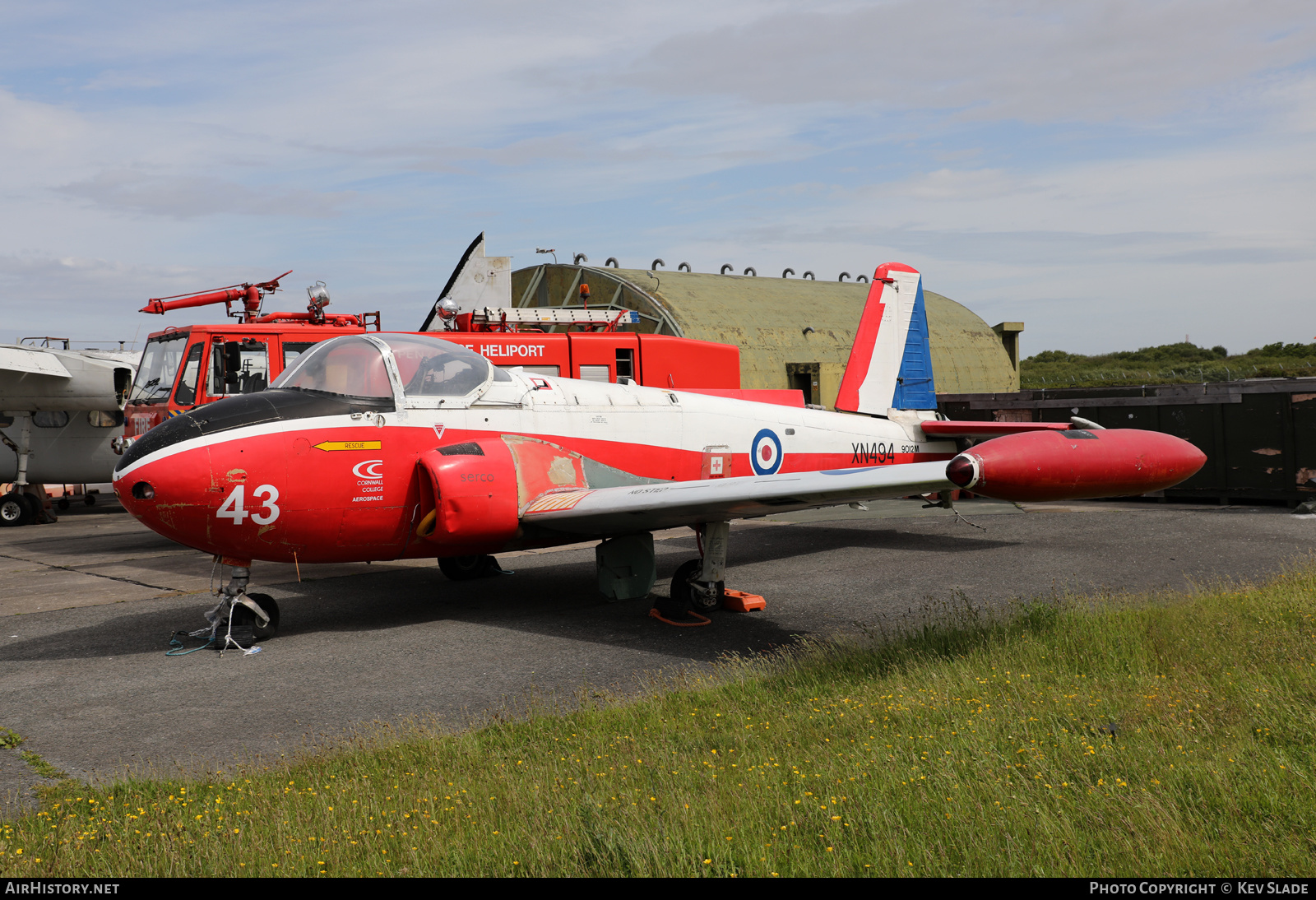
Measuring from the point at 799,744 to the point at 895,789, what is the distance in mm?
887

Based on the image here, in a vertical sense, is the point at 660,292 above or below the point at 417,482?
above

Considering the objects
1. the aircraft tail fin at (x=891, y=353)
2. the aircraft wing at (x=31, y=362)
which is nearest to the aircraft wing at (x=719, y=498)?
the aircraft tail fin at (x=891, y=353)

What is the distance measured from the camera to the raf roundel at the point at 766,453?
35.9 ft

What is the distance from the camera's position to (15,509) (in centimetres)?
1988

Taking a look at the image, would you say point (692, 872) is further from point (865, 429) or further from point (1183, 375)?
point (1183, 375)

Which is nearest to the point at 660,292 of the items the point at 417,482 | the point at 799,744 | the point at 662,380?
the point at 662,380

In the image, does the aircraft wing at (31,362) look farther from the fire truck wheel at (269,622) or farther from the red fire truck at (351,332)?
the fire truck wheel at (269,622)

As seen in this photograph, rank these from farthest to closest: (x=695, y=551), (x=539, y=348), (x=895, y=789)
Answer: (x=539, y=348) < (x=695, y=551) < (x=895, y=789)

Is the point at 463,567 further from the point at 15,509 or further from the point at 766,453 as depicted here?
the point at 15,509

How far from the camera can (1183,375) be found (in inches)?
2370

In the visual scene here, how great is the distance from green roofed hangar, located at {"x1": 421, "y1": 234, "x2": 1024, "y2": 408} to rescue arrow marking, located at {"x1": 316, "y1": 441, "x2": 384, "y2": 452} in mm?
18464

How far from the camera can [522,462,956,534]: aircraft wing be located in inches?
283

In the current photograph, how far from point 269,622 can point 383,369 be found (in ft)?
8.26

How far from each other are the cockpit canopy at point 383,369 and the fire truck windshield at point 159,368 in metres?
6.31
